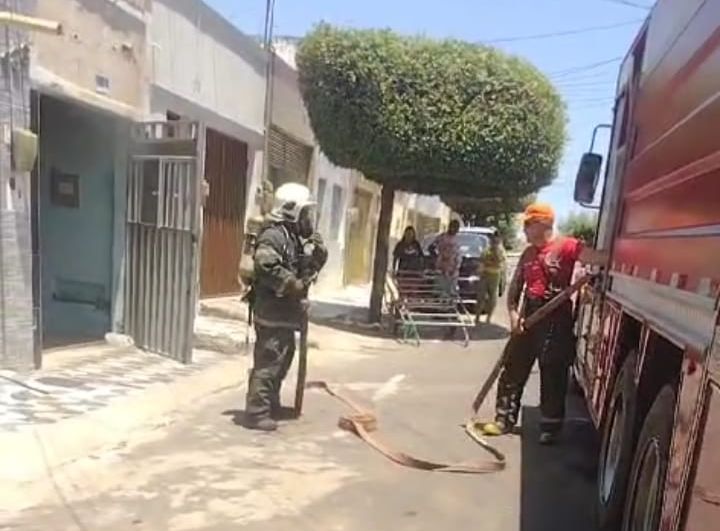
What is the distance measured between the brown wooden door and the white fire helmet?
659cm

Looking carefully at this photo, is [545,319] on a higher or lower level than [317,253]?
lower

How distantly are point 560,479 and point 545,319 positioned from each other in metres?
1.24

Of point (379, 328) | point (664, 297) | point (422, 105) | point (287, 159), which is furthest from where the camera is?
point (287, 159)

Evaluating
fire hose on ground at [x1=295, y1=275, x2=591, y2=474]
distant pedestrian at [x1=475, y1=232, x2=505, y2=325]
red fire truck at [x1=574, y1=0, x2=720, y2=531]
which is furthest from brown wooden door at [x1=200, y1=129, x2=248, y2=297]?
red fire truck at [x1=574, y1=0, x2=720, y2=531]

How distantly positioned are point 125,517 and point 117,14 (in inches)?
245

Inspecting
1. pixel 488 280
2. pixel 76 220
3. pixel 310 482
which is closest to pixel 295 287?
pixel 310 482

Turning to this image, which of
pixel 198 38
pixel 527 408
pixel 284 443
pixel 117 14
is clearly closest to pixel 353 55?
pixel 198 38

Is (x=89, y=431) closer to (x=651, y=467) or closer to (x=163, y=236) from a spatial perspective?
(x=163, y=236)

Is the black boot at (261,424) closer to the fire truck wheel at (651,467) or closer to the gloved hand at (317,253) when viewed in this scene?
the gloved hand at (317,253)

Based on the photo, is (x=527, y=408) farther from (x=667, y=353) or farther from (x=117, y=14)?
(x=117, y=14)

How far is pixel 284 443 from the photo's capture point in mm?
6418

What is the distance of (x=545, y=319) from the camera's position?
666cm

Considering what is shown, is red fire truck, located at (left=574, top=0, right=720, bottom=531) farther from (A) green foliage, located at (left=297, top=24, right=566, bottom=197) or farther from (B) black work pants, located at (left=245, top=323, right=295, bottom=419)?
(A) green foliage, located at (left=297, top=24, right=566, bottom=197)

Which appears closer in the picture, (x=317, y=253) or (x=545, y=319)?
(x=545, y=319)
